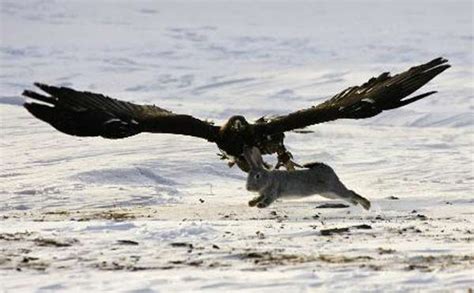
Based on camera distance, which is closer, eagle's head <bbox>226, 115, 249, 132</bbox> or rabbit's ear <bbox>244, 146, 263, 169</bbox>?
rabbit's ear <bbox>244, 146, 263, 169</bbox>

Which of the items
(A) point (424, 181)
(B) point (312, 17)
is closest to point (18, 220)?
(A) point (424, 181)

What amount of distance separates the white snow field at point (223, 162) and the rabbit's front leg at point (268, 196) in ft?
0.47

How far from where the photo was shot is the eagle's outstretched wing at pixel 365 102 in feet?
38.1

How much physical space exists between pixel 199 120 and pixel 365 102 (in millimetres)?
1671

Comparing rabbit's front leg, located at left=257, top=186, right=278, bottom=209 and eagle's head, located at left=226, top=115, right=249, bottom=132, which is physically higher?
eagle's head, located at left=226, top=115, right=249, bottom=132

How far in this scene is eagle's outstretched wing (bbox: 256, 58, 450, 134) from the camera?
457 inches

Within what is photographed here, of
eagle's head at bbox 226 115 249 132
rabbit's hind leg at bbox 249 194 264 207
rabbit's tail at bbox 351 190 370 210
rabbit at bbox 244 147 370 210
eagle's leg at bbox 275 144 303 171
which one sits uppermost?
eagle's head at bbox 226 115 249 132

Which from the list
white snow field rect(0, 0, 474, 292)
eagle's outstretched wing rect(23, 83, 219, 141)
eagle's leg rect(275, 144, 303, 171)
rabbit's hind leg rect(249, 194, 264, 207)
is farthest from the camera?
eagle's leg rect(275, 144, 303, 171)

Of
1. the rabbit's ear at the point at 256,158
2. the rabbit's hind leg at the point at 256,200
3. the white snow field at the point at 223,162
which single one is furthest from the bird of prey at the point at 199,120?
the white snow field at the point at 223,162

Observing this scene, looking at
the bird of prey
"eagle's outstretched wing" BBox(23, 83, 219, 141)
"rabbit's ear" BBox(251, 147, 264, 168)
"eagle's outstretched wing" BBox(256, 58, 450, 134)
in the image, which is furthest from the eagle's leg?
"eagle's outstretched wing" BBox(23, 83, 219, 141)

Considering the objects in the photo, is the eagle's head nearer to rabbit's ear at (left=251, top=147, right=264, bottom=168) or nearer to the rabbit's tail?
rabbit's ear at (left=251, top=147, right=264, bottom=168)

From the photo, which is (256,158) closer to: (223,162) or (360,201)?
(360,201)

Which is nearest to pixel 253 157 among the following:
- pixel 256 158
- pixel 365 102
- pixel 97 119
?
pixel 256 158

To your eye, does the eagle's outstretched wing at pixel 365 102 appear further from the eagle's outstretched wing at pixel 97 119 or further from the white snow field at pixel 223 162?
the white snow field at pixel 223 162
